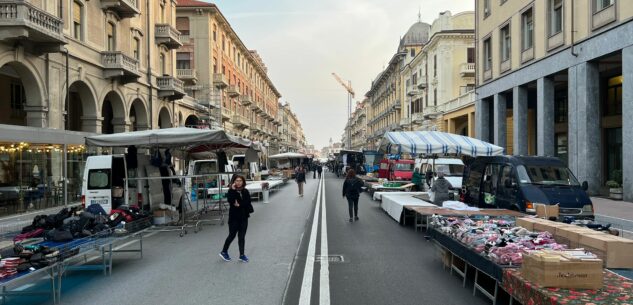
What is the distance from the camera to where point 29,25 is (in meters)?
16.4

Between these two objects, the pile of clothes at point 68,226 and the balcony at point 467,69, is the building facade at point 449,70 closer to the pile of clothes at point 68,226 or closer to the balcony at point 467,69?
the balcony at point 467,69

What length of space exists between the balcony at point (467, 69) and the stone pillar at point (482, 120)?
Answer: 11.3 metres

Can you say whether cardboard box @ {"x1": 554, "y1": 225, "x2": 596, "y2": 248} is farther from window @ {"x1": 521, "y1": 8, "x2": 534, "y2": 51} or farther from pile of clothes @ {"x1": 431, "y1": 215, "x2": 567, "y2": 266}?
window @ {"x1": 521, "y1": 8, "x2": 534, "y2": 51}

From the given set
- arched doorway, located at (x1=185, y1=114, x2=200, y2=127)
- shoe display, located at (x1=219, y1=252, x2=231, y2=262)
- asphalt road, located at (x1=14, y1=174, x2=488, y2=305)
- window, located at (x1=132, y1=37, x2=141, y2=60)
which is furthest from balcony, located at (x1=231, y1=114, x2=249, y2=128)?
shoe display, located at (x1=219, y1=252, x2=231, y2=262)

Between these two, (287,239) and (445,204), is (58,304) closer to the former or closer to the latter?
(287,239)

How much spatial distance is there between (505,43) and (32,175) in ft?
91.5

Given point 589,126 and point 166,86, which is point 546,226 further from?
point 166,86

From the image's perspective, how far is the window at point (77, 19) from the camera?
22.3m

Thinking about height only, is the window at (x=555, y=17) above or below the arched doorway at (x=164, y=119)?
above

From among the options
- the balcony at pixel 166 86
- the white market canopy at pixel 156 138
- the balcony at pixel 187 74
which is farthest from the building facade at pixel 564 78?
the balcony at pixel 187 74

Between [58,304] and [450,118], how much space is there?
134ft

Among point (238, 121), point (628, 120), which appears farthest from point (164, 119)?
point (628, 120)

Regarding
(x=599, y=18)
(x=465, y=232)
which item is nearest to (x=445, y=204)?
(x=465, y=232)

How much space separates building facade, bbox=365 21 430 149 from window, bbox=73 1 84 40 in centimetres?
4693
